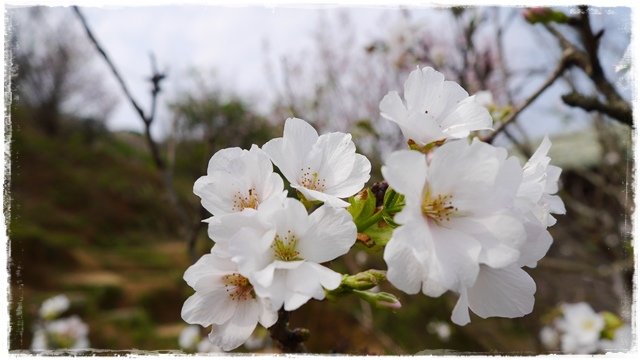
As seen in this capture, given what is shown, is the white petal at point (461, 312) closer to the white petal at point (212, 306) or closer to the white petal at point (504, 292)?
the white petal at point (504, 292)

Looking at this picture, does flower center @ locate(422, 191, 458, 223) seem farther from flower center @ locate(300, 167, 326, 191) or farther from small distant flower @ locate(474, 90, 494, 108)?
small distant flower @ locate(474, 90, 494, 108)

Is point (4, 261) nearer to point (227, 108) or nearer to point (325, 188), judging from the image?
point (325, 188)

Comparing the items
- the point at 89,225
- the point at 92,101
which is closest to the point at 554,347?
the point at 89,225

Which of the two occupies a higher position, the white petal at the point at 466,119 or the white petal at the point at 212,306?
the white petal at the point at 466,119

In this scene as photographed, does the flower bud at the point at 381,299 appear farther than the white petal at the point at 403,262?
Yes

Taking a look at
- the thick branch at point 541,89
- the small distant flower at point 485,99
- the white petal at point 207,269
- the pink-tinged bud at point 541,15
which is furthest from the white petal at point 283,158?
the small distant flower at point 485,99

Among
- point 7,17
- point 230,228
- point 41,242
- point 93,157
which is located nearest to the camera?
point 230,228

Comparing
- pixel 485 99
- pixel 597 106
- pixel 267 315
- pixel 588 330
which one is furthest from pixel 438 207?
pixel 588 330

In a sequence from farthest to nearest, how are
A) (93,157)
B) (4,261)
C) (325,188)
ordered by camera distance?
(93,157) → (4,261) → (325,188)
